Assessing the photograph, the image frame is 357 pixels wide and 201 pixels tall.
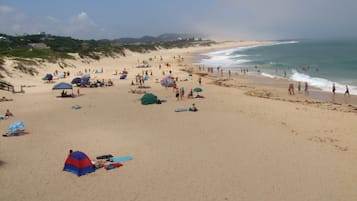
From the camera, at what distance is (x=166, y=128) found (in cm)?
1773

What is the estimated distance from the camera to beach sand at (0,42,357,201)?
1076 cm

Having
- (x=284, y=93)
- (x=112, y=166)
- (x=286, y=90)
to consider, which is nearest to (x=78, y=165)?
(x=112, y=166)

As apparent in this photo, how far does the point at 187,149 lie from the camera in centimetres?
1438

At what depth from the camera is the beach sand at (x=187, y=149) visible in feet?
35.3

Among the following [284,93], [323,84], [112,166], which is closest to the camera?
[112,166]

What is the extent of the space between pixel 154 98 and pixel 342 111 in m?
12.4

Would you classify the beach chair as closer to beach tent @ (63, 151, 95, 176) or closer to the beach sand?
the beach sand

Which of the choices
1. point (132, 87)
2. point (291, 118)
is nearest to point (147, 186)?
point (291, 118)

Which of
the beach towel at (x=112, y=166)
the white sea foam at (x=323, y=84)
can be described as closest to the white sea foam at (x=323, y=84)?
the white sea foam at (x=323, y=84)

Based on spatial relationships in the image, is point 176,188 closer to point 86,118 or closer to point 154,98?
point 86,118

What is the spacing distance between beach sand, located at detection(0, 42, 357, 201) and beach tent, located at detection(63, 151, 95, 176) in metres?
0.23

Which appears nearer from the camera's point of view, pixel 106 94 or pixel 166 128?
pixel 166 128

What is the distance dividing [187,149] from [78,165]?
15.1ft

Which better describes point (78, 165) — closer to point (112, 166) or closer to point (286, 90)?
point (112, 166)
